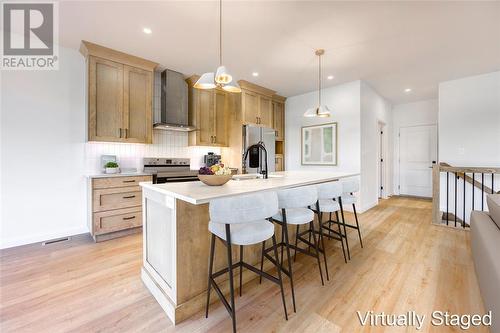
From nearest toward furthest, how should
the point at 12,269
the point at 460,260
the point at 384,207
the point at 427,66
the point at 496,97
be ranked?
the point at 12,269, the point at 460,260, the point at 427,66, the point at 496,97, the point at 384,207

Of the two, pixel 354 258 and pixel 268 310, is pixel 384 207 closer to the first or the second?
pixel 354 258

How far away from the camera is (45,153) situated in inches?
115

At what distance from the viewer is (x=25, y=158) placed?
2785mm

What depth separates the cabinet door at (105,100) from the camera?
2928mm

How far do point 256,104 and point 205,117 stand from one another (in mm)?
1182

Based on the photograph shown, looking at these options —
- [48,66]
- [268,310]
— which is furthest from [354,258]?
[48,66]

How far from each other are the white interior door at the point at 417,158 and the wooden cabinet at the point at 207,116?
5.11 meters

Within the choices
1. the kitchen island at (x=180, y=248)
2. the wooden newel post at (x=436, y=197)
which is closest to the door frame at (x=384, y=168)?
the wooden newel post at (x=436, y=197)

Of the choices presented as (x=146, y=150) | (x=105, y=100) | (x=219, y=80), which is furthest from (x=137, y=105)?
(x=219, y=80)

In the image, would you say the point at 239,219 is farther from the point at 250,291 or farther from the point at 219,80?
the point at 219,80

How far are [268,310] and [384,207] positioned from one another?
4.30 meters

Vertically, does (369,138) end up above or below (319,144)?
above

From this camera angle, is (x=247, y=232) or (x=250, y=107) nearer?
(x=247, y=232)

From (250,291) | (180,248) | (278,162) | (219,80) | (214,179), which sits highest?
(219,80)
